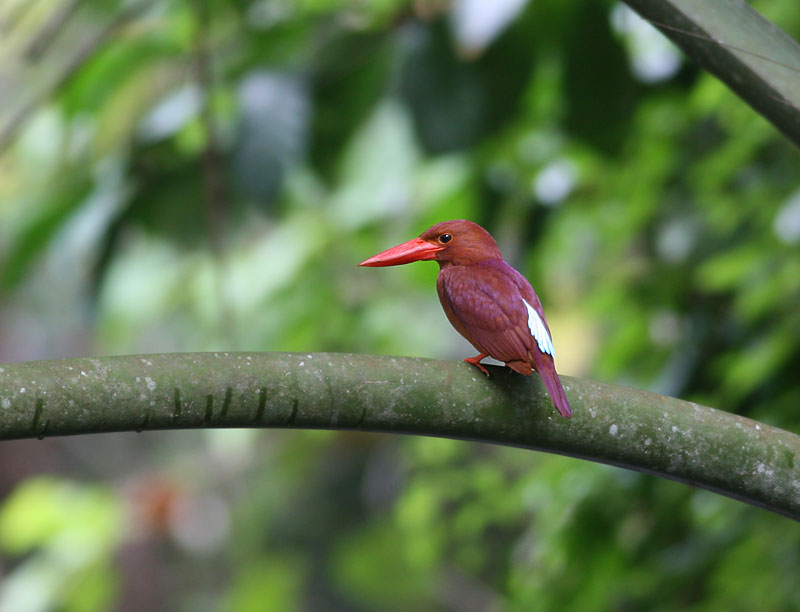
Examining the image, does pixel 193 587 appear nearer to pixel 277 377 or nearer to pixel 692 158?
pixel 692 158

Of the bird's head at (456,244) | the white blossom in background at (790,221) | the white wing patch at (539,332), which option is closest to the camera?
the white wing patch at (539,332)

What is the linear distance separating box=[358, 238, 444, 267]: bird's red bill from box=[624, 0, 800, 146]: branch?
0.29 meters

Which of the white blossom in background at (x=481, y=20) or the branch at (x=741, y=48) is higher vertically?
the branch at (x=741, y=48)

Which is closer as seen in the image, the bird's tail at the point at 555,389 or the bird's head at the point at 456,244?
the bird's tail at the point at 555,389

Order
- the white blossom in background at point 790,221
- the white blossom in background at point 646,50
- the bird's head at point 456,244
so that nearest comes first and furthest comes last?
the bird's head at point 456,244 < the white blossom in background at point 790,221 < the white blossom in background at point 646,50

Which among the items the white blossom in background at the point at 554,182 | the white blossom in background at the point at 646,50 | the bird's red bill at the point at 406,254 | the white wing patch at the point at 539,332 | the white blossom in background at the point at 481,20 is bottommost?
the white blossom in background at the point at 554,182

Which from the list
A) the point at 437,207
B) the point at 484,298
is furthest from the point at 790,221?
the point at 484,298

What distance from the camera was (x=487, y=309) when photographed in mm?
815

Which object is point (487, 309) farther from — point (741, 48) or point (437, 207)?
point (437, 207)

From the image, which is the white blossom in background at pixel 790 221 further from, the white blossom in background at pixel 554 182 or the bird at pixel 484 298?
the bird at pixel 484 298

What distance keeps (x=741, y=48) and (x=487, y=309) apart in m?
0.28

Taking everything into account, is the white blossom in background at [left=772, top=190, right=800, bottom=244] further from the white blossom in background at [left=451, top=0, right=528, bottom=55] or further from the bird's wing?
the bird's wing

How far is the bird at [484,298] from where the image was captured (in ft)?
2.49

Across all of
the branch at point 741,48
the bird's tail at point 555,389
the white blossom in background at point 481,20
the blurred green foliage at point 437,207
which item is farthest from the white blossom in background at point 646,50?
the bird's tail at point 555,389
